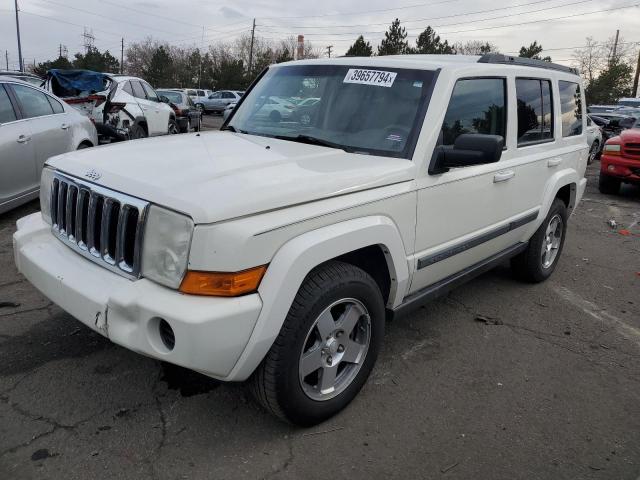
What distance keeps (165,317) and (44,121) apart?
5.49m

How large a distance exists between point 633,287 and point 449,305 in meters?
2.15

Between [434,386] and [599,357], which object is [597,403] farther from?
[434,386]

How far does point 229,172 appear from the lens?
8.27ft

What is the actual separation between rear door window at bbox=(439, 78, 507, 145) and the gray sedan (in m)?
4.92

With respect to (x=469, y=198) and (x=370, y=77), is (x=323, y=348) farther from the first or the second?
(x=370, y=77)

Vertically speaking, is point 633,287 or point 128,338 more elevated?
point 128,338

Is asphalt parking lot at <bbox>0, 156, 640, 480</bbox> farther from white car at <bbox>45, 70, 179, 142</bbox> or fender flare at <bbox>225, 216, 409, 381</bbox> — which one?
white car at <bbox>45, 70, 179, 142</bbox>

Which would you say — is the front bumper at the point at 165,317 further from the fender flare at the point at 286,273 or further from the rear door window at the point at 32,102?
the rear door window at the point at 32,102

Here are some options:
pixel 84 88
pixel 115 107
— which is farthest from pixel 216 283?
pixel 84 88

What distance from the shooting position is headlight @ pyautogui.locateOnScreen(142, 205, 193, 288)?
218 cm

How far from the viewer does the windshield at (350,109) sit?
10.3 ft

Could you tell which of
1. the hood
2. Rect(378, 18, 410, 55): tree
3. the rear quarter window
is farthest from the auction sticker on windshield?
Rect(378, 18, 410, 55): tree

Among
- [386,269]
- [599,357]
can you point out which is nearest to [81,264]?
[386,269]

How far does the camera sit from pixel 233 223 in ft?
7.10
